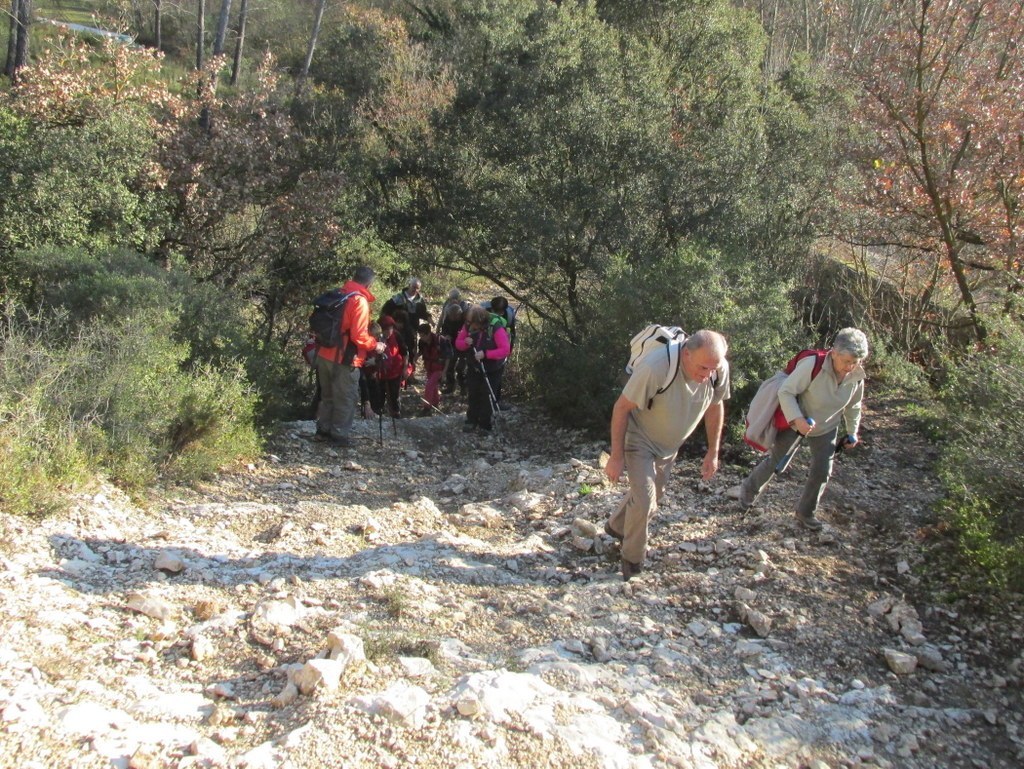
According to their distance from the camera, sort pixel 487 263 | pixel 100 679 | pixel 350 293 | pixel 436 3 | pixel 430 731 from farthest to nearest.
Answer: pixel 436 3 < pixel 487 263 < pixel 350 293 < pixel 100 679 < pixel 430 731

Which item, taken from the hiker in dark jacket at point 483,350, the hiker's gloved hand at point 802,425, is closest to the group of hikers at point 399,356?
the hiker in dark jacket at point 483,350

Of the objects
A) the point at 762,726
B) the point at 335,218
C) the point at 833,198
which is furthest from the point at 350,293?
the point at 833,198

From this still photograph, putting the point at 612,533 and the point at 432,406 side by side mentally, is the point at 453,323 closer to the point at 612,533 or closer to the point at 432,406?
the point at 432,406

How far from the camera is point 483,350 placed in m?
8.89

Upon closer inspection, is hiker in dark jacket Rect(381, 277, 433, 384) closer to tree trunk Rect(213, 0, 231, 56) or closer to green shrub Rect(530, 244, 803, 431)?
green shrub Rect(530, 244, 803, 431)

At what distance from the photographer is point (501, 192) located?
1096cm

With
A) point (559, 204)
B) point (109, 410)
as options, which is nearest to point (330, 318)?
point (109, 410)

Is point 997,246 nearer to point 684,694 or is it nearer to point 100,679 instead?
point 684,694

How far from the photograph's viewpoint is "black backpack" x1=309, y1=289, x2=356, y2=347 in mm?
7781

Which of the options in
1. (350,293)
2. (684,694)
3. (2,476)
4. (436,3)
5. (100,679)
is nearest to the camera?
(100,679)

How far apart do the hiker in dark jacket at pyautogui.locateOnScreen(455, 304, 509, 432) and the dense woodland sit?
2.33 feet

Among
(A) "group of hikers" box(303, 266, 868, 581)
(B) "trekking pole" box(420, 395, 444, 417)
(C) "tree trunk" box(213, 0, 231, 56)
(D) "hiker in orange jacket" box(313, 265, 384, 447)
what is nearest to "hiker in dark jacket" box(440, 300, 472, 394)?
(B) "trekking pole" box(420, 395, 444, 417)

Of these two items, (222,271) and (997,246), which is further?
(222,271)

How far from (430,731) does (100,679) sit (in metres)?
1.44
